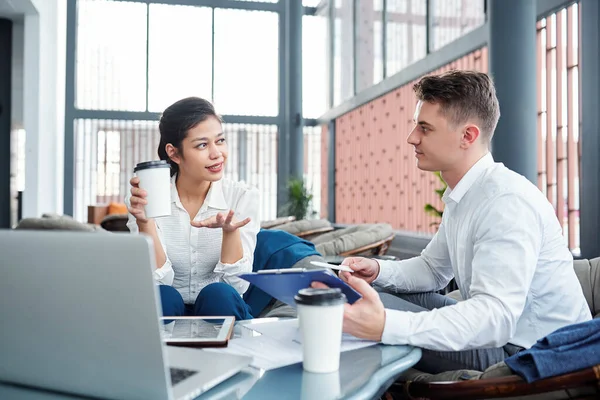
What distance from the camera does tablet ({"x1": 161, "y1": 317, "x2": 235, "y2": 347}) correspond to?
1.06 m

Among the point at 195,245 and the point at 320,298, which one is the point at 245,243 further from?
the point at 320,298

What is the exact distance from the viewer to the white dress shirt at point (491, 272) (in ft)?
3.96

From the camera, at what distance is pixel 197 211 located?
2.12 meters

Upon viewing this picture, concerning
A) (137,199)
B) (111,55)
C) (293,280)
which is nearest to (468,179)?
(293,280)

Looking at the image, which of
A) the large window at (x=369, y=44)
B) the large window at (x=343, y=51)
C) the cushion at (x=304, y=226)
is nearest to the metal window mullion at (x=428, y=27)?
the large window at (x=369, y=44)

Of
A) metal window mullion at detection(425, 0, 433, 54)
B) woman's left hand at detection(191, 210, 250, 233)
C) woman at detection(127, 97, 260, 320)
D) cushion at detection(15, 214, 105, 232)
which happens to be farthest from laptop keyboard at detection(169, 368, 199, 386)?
metal window mullion at detection(425, 0, 433, 54)

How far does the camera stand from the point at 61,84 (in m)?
9.81

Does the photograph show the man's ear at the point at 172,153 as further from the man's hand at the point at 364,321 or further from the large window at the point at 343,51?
the large window at the point at 343,51

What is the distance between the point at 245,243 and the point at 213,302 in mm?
367

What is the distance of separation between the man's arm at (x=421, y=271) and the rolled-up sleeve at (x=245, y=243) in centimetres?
46

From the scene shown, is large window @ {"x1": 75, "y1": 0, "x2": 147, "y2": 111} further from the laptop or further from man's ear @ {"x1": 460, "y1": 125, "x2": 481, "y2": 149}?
the laptop

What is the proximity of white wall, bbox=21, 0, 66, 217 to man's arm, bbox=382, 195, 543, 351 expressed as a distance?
22.1 ft

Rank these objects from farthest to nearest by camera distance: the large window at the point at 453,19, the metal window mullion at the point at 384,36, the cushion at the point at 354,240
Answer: the metal window mullion at the point at 384,36
the large window at the point at 453,19
the cushion at the point at 354,240

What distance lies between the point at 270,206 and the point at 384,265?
1000 cm
